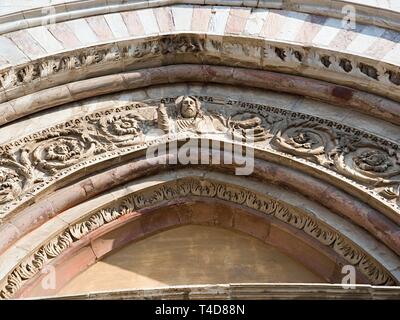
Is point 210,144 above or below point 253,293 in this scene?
above

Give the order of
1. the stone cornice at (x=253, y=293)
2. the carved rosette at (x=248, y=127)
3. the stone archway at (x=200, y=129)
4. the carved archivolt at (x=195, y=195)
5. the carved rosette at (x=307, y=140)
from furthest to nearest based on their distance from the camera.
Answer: the carved rosette at (x=248, y=127), the carved rosette at (x=307, y=140), the stone archway at (x=200, y=129), the carved archivolt at (x=195, y=195), the stone cornice at (x=253, y=293)

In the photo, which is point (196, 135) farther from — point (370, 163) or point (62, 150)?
point (370, 163)

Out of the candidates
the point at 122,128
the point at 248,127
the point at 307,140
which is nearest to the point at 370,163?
the point at 307,140

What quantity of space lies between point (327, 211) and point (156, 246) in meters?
1.61

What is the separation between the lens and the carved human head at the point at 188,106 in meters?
9.53

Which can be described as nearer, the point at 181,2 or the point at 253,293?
the point at 253,293

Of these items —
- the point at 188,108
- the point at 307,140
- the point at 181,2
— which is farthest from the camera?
the point at 181,2

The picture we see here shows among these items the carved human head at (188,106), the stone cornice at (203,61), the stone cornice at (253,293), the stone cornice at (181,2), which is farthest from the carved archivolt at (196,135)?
the stone cornice at (253,293)

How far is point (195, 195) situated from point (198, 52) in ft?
4.93

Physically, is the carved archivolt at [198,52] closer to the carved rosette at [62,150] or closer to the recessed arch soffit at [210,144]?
the recessed arch soffit at [210,144]

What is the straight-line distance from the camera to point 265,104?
962 cm

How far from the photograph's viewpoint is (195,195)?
9273mm

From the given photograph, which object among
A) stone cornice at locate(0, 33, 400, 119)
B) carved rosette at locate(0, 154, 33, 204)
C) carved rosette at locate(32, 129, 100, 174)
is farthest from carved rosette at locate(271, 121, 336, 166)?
carved rosette at locate(0, 154, 33, 204)
